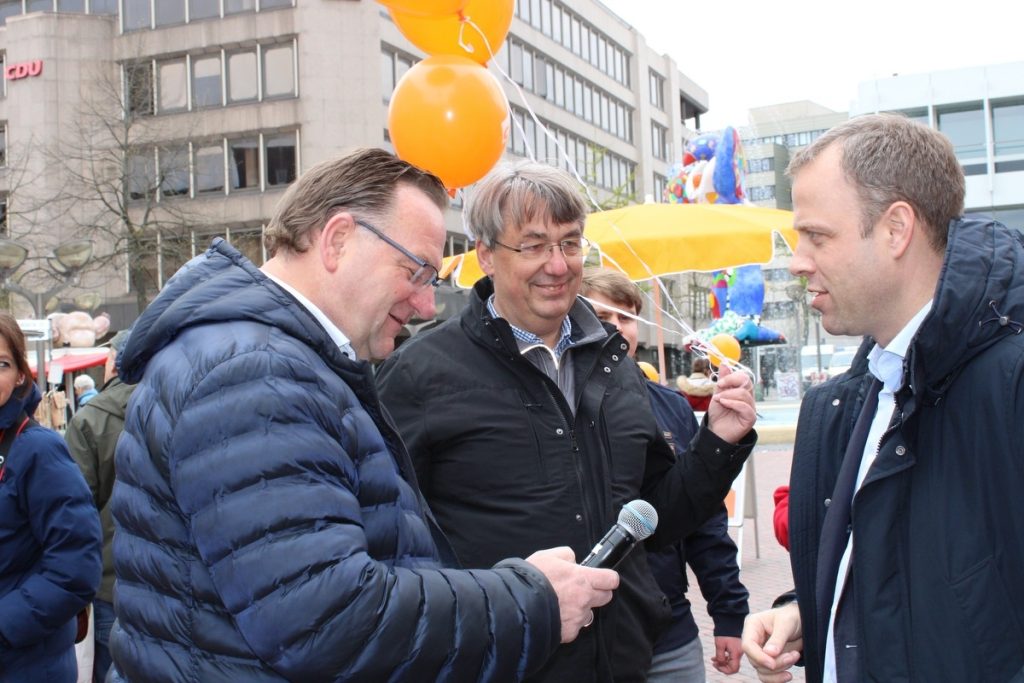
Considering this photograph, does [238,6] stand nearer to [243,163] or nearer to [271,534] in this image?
[243,163]

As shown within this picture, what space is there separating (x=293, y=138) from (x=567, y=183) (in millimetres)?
32449

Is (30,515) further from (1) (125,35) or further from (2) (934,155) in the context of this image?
(1) (125,35)

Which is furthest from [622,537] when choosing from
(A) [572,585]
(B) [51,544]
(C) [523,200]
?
(B) [51,544]

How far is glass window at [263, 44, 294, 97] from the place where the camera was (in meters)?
34.0

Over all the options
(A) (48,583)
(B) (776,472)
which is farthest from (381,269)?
(B) (776,472)

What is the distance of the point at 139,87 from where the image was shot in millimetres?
33000

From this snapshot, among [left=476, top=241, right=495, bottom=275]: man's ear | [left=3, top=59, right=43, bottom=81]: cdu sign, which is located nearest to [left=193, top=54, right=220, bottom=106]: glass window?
[left=3, top=59, right=43, bottom=81]: cdu sign

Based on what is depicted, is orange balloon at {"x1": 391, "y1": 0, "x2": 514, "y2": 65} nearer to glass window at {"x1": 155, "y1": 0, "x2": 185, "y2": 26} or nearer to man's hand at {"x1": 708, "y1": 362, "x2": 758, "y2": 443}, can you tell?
man's hand at {"x1": 708, "y1": 362, "x2": 758, "y2": 443}

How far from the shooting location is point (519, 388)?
2.81 meters

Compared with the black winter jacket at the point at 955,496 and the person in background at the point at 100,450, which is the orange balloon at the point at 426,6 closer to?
the person in background at the point at 100,450

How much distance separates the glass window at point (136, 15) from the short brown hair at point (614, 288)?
3510 centimetres

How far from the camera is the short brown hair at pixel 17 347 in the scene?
3658mm

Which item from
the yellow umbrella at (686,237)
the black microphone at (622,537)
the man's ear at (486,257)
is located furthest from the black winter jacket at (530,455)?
the yellow umbrella at (686,237)

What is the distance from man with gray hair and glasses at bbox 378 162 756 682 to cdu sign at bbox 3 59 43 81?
36659mm
